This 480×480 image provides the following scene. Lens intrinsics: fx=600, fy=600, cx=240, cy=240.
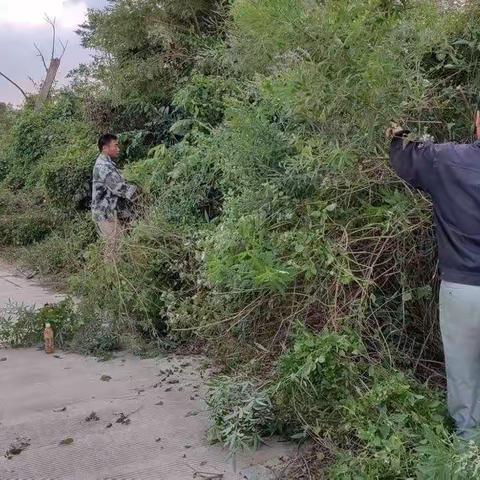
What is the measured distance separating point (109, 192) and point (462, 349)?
5176 millimetres

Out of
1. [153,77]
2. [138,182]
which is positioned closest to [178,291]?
[138,182]

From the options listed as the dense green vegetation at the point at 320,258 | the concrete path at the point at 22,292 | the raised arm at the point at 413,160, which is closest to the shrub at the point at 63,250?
the concrete path at the point at 22,292

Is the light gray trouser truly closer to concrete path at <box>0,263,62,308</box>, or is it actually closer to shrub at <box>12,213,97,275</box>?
concrete path at <box>0,263,62,308</box>

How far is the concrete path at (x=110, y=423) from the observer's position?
11.1 feet

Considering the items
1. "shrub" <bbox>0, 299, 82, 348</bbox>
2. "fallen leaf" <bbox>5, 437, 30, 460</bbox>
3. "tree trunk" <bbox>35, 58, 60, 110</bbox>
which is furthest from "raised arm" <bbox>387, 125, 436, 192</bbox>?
"tree trunk" <bbox>35, 58, 60, 110</bbox>

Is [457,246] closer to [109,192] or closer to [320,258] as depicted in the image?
[320,258]

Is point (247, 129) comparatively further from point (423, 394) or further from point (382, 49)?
point (423, 394)

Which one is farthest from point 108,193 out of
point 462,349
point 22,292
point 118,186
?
point 462,349

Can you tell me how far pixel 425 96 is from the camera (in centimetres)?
396

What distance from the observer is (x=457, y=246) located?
291cm

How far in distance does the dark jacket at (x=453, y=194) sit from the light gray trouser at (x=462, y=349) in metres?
0.08

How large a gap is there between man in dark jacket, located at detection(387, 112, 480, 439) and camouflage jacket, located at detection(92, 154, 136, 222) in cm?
458

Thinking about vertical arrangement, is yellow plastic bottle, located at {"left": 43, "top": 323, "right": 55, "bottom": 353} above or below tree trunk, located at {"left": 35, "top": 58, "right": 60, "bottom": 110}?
below

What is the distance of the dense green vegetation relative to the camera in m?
3.24
